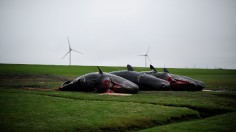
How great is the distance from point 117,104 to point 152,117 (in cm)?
252

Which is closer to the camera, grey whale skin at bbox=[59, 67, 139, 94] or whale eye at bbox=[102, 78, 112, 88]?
grey whale skin at bbox=[59, 67, 139, 94]

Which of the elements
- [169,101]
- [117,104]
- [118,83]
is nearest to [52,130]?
[117,104]

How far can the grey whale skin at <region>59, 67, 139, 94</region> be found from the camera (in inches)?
769

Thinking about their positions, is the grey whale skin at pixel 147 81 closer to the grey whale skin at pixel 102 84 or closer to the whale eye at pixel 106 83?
the grey whale skin at pixel 102 84

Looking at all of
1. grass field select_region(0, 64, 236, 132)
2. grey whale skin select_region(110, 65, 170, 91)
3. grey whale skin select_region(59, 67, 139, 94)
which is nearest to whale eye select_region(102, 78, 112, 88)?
grey whale skin select_region(59, 67, 139, 94)

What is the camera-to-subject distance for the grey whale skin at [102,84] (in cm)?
1953

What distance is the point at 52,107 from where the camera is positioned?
12.5 meters

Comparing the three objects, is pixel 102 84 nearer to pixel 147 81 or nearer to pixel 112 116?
pixel 147 81

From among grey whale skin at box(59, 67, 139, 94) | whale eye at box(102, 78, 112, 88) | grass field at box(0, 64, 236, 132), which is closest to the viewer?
grass field at box(0, 64, 236, 132)

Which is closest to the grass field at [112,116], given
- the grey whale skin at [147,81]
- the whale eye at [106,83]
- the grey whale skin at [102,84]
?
the grey whale skin at [102,84]

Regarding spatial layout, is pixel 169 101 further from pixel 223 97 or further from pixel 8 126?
pixel 8 126

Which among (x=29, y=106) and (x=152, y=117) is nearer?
(x=152, y=117)

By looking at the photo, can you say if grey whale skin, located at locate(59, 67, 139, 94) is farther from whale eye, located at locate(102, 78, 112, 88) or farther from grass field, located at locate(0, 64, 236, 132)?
grass field, located at locate(0, 64, 236, 132)

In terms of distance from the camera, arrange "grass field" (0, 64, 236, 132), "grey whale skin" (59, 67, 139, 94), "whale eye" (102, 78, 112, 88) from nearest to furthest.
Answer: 1. "grass field" (0, 64, 236, 132)
2. "grey whale skin" (59, 67, 139, 94)
3. "whale eye" (102, 78, 112, 88)
